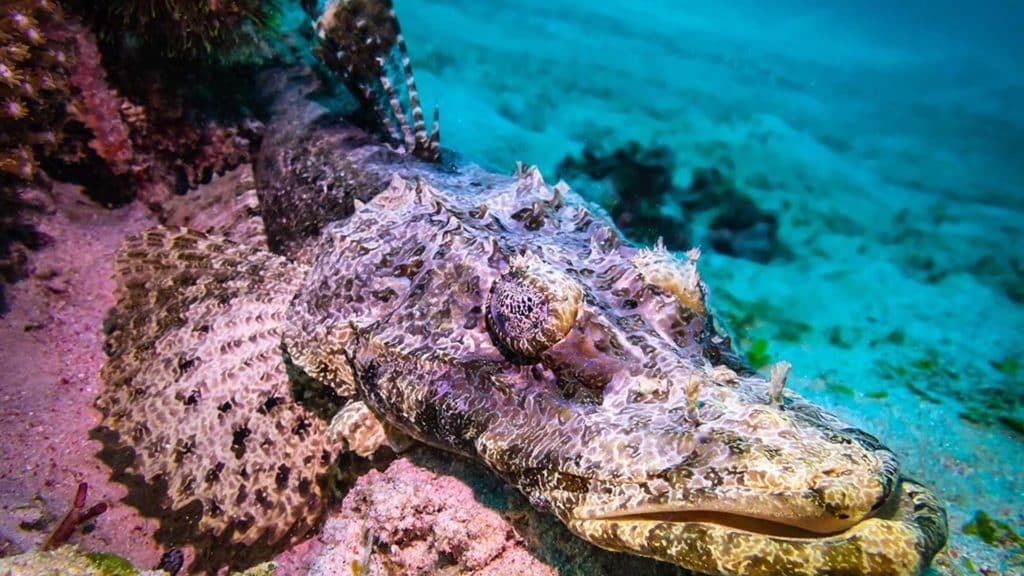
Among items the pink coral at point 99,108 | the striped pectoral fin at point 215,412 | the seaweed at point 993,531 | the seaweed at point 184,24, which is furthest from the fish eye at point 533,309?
the pink coral at point 99,108

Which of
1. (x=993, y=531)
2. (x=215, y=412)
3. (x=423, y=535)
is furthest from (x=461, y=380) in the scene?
(x=993, y=531)

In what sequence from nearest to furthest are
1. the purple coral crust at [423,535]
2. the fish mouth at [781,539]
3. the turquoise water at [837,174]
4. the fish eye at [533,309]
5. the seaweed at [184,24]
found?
the fish mouth at [781,539]
the fish eye at [533,309]
the purple coral crust at [423,535]
the seaweed at [184,24]
the turquoise water at [837,174]

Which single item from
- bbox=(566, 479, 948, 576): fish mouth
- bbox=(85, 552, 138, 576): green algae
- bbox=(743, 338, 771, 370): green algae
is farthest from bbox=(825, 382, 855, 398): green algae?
bbox=(85, 552, 138, 576): green algae

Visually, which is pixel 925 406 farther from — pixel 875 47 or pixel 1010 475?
pixel 875 47

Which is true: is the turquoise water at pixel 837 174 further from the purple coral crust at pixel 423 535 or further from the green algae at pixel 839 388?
the purple coral crust at pixel 423 535

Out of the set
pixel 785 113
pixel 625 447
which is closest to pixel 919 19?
pixel 785 113

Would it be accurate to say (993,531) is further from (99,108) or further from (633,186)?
(99,108)

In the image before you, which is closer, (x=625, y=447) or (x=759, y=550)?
(x=759, y=550)

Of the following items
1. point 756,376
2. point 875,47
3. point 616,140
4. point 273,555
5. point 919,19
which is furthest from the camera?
point 919,19
